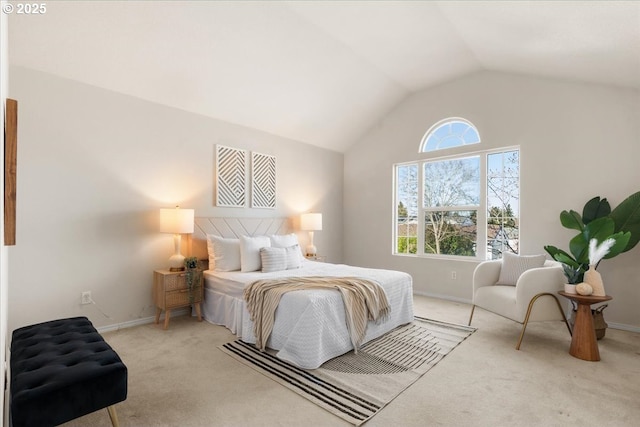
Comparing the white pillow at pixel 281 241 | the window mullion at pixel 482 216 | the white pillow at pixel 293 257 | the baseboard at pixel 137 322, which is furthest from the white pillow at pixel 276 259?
the window mullion at pixel 482 216

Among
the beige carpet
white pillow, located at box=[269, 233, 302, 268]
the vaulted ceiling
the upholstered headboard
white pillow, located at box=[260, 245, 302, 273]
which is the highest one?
the vaulted ceiling

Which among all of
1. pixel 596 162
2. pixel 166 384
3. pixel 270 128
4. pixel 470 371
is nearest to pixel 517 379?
pixel 470 371

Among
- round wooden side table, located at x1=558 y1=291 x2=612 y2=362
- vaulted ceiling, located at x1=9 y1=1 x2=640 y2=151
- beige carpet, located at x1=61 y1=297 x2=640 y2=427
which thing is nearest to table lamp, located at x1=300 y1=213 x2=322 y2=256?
vaulted ceiling, located at x1=9 y1=1 x2=640 y2=151

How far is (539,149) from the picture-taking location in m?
4.07

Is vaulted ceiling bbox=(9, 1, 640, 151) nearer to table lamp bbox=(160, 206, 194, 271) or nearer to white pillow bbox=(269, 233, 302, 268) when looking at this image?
table lamp bbox=(160, 206, 194, 271)

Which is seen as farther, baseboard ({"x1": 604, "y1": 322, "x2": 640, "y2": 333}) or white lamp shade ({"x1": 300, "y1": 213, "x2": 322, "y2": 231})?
white lamp shade ({"x1": 300, "y1": 213, "x2": 322, "y2": 231})

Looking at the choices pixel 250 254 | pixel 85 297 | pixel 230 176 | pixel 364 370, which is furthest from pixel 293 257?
pixel 85 297

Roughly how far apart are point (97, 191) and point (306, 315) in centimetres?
254

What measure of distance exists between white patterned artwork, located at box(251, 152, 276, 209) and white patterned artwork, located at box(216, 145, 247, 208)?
14cm

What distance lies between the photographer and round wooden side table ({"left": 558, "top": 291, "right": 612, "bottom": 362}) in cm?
270

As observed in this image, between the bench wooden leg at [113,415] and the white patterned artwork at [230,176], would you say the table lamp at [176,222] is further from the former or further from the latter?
the bench wooden leg at [113,415]

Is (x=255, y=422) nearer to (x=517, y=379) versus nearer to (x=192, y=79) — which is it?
(x=517, y=379)

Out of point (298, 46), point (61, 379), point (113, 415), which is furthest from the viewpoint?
point (298, 46)

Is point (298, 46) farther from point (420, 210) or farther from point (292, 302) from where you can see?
point (420, 210)
